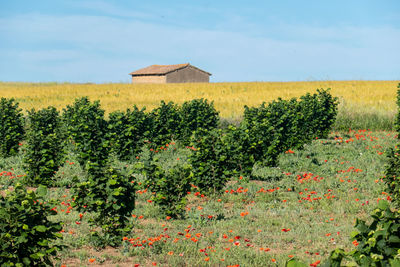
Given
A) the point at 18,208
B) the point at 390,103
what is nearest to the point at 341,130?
the point at 390,103

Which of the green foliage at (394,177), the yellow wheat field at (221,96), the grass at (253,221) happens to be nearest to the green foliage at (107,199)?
the grass at (253,221)

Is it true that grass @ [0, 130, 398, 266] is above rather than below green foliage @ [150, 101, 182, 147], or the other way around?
below

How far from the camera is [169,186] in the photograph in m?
8.48

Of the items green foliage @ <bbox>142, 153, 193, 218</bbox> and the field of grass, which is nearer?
green foliage @ <bbox>142, 153, 193, 218</bbox>

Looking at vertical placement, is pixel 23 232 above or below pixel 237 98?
below

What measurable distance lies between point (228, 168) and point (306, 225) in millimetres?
2954

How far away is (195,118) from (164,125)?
1.69 metres

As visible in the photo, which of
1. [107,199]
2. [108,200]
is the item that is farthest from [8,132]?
[108,200]

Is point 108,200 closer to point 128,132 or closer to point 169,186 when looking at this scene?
point 169,186

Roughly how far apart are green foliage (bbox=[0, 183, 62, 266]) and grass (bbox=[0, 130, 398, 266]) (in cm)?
153

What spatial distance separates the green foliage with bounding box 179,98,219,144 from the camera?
18625 millimetres

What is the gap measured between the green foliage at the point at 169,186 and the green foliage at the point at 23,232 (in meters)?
3.85

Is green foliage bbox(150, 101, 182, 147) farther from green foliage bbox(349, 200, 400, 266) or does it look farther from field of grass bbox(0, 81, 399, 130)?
green foliage bbox(349, 200, 400, 266)

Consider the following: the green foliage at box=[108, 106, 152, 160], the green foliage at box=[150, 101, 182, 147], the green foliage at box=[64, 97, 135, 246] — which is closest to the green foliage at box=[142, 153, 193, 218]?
the green foliage at box=[64, 97, 135, 246]
